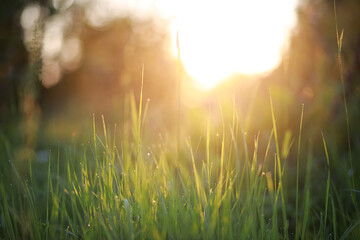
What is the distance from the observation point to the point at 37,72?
171 centimetres

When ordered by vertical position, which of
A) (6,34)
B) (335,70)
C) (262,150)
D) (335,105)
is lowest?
(262,150)

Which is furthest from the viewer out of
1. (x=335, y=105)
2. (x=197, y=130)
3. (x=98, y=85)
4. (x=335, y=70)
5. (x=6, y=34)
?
(x=98, y=85)

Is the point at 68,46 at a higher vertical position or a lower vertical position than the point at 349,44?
higher

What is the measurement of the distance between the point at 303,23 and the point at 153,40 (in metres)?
6.39

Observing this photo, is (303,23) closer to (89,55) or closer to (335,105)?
(335,105)

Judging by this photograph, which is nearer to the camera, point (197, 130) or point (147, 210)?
point (147, 210)

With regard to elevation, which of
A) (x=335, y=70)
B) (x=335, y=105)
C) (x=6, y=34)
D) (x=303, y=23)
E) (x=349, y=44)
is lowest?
(x=335, y=105)

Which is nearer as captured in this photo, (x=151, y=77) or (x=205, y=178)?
(x=205, y=178)

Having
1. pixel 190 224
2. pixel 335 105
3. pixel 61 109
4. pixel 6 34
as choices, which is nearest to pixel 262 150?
pixel 335 105

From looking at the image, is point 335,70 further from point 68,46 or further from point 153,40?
point 68,46

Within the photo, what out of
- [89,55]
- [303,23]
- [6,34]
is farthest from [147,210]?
[89,55]

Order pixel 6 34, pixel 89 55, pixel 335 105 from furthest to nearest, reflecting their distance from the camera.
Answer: pixel 89 55
pixel 6 34
pixel 335 105

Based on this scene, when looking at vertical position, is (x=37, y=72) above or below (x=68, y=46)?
below

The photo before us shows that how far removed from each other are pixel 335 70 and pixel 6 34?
4.46 meters
